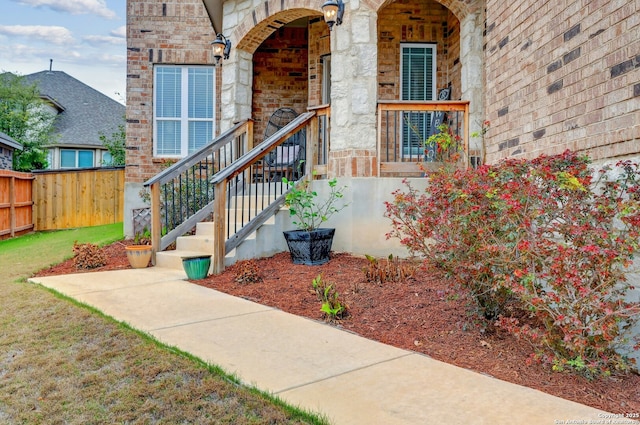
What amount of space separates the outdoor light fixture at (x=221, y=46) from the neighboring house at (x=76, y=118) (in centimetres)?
1535

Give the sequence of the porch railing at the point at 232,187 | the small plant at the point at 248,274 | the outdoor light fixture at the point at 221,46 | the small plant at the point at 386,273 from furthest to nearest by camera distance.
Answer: the outdoor light fixture at the point at 221,46 → the porch railing at the point at 232,187 → the small plant at the point at 248,274 → the small plant at the point at 386,273

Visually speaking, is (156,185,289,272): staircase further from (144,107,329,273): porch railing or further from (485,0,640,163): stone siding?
(485,0,640,163): stone siding

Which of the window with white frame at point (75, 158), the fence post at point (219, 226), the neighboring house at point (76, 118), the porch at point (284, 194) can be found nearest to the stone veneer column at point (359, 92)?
the porch at point (284, 194)

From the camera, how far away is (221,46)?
7.64m

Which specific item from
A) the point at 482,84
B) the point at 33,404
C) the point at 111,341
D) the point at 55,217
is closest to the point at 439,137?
the point at 482,84

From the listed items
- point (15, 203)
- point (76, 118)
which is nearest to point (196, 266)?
point (15, 203)

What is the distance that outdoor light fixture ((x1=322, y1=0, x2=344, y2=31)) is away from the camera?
6188 millimetres

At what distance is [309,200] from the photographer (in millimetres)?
5996

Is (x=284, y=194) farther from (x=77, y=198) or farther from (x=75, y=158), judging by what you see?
(x=75, y=158)

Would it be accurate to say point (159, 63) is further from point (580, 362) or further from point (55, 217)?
point (580, 362)

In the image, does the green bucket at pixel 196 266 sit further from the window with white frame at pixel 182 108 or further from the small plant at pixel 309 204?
the window with white frame at pixel 182 108

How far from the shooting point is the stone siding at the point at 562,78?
3.20m

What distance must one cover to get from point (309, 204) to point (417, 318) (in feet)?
8.82

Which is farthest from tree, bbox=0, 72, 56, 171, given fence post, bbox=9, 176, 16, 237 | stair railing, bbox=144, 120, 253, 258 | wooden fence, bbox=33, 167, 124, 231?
stair railing, bbox=144, 120, 253, 258
